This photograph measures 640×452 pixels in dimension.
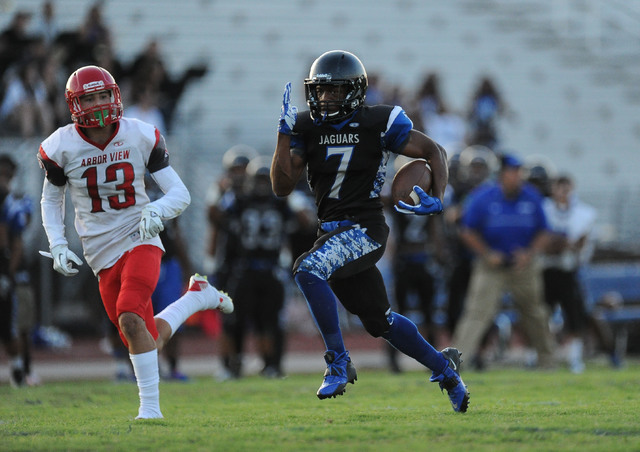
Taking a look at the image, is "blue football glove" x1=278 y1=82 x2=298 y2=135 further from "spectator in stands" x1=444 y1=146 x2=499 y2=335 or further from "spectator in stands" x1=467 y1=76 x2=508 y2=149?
"spectator in stands" x1=467 y1=76 x2=508 y2=149

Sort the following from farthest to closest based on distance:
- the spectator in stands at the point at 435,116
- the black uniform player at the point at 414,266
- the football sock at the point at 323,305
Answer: the spectator in stands at the point at 435,116 < the black uniform player at the point at 414,266 < the football sock at the point at 323,305

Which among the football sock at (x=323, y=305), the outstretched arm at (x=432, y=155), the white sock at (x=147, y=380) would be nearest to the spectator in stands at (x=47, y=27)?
the white sock at (x=147, y=380)

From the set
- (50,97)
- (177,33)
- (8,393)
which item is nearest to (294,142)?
(8,393)

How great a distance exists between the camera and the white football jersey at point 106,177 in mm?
5652

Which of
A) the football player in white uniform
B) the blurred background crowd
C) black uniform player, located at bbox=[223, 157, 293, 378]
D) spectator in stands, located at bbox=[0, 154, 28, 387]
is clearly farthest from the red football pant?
black uniform player, located at bbox=[223, 157, 293, 378]

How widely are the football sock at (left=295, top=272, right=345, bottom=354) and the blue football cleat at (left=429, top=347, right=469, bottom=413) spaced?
0.58 metres

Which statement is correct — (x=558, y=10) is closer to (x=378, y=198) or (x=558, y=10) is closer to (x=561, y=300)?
(x=561, y=300)

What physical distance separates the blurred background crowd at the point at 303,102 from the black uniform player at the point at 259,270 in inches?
1.6

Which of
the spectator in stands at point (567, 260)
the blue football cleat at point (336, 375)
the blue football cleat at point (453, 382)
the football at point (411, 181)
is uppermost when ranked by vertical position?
the football at point (411, 181)

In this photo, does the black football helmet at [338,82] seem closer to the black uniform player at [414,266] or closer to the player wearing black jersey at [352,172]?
→ the player wearing black jersey at [352,172]

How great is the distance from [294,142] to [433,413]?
5.49 ft

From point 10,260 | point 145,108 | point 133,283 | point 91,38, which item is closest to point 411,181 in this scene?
point 133,283

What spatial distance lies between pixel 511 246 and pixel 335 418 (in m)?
5.37

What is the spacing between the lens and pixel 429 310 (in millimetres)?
10586
